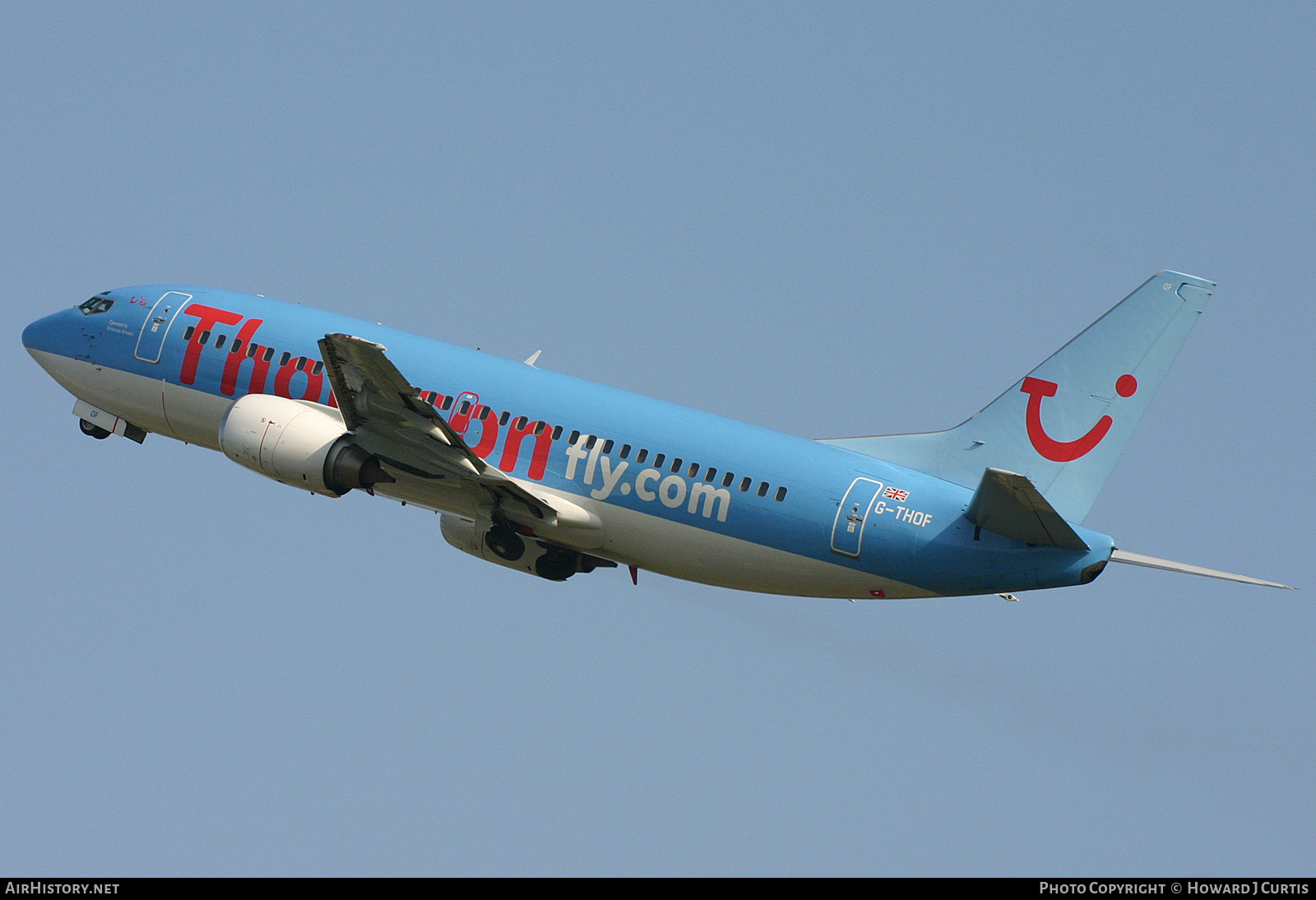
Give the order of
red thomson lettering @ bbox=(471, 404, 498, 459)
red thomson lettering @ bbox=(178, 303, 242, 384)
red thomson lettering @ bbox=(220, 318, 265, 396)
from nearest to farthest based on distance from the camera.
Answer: red thomson lettering @ bbox=(471, 404, 498, 459) → red thomson lettering @ bbox=(220, 318, 265, 396) → red thomson lettering @ bbox=(178, 303, 242, 384)

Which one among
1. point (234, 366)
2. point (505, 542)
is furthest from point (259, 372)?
point (505, 542)

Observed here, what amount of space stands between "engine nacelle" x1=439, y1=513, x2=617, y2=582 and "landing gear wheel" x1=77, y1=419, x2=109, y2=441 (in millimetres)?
8637

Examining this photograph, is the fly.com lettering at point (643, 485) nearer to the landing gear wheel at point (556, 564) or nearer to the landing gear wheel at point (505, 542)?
the landing gear wheel at point (505, 542)

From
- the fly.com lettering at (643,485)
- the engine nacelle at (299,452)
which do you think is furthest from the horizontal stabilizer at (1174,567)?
the engine nacelle at (299,452)

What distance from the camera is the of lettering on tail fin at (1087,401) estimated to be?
30172 millimetres

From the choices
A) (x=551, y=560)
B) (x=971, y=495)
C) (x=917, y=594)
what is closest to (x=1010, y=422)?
(x=971, y=495)

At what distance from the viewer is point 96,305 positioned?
39.1 m

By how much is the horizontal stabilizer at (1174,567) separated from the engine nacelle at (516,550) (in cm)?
1054

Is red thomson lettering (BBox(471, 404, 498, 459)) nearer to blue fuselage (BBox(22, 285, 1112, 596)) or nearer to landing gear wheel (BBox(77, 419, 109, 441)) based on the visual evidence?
blue fuselage (BBox(22, 285, 1112, 596))

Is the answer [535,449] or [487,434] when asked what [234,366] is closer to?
[487,434]

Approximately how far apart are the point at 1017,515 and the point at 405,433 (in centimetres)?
1166

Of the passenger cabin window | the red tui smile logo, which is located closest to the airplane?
the red tui smile logo

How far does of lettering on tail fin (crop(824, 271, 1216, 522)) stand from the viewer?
Answer: 3017cm

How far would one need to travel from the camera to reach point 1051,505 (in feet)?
98.7
